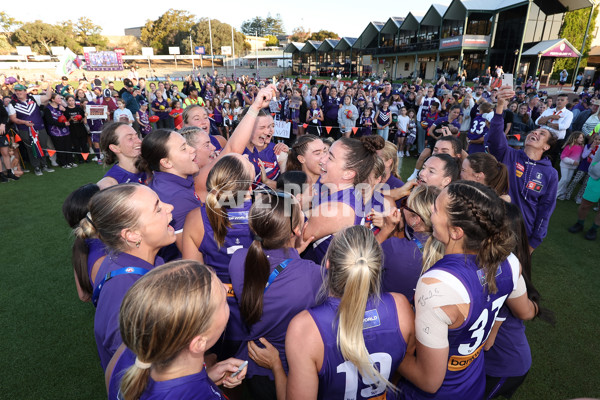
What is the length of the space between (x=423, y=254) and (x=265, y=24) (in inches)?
4772

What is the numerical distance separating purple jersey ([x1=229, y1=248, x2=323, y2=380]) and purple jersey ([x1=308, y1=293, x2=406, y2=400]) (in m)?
0.24

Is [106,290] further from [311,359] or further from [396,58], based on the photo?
[396,58]

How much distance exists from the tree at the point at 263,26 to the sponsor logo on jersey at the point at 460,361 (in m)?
119

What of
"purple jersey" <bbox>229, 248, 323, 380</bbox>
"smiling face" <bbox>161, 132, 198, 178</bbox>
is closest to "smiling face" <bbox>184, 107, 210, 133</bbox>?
"smiling face" <bbox>161, 132, 198, 178</bbox>

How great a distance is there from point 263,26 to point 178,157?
119m

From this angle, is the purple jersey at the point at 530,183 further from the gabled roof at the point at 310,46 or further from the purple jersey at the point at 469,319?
→ the gabled roof at the point at 310,46

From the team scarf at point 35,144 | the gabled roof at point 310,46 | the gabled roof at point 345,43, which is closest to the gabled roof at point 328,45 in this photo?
the gabled roof at point 345,43

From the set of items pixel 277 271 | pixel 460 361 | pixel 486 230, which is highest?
pixel 486 230

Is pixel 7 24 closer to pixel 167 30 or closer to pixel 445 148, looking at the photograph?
pixel 167 30

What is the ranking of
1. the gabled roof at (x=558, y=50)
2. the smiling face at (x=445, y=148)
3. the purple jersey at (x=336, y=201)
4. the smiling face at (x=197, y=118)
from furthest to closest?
the gabled roof at (x=558, y=50), the smiling face at (x=197, y=118), the smiling face at (x=445, y=148), the purple jersey at (x=336, y=201)

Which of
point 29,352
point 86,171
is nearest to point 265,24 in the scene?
point 86,171

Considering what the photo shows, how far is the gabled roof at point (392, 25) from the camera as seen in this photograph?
3947 centimetres

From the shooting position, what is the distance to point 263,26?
10619cm

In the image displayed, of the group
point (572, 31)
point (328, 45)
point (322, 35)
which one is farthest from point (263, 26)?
point (572, 31)
